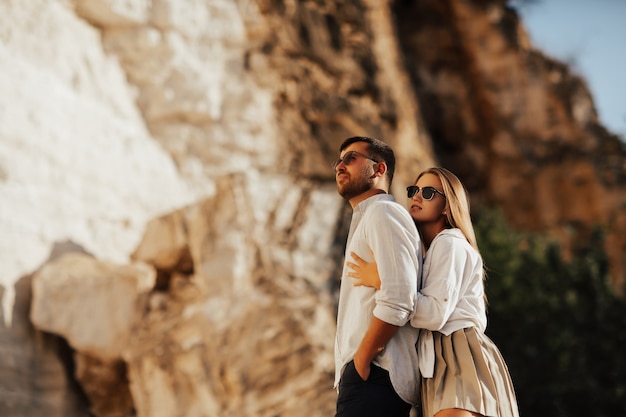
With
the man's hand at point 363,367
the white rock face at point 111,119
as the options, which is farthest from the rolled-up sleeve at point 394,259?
the white rock face at point 111,119

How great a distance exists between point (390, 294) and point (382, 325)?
103mm

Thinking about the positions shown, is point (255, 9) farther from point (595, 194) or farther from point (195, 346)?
point (595, 194)

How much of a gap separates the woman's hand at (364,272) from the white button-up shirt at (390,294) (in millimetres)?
25

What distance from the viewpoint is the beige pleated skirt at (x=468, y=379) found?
8.05 feet

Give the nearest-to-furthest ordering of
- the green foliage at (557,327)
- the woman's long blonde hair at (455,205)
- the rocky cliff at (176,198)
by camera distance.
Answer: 1. the woman's long blonde hair at (455,205)
2. the rocky cliff at (176,198)
3. the green foliage at (557,327)

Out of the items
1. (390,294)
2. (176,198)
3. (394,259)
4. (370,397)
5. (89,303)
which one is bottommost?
(89,303)

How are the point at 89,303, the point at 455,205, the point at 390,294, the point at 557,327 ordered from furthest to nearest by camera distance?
the point at 557,327 → the point at 89,303 → the point at 455,205 → the point at 390,294

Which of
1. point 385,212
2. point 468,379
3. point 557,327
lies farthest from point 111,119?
point 557,327

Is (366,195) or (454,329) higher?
(366,195)

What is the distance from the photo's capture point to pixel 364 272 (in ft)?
8.57

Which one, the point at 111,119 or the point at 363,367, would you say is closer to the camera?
the point at 363,367

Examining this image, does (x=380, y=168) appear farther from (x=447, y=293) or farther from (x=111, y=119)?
(x=111, y=119)

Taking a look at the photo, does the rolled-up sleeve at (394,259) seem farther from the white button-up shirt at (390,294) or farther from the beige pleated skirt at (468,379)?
the beige pleated skirt at (468,379)

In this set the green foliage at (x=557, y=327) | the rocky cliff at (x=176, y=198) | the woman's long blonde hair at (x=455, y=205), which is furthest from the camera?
the green foliage at (x=557, y=327)
